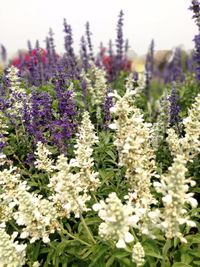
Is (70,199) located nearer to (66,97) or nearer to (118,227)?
(118,227)

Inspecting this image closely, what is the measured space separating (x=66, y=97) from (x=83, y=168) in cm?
211

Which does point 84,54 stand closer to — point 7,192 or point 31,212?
point 7,192

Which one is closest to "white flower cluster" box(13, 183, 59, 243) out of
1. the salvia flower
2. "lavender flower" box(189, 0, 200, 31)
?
the salvia flower

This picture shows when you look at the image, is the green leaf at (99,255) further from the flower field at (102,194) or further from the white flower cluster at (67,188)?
the white flower cluster at (67,188)

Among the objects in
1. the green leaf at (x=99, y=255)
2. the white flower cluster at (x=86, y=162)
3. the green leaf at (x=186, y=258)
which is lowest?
the green leaf at (x=186, y=258)

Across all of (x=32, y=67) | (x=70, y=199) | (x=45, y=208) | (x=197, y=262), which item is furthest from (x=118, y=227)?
(x=32, y=67)

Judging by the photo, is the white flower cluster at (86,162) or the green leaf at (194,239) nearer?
the white flower cluster at (86,162)

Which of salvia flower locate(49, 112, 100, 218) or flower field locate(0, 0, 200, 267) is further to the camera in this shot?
salvia flower locate(49, 112, 100, 218)

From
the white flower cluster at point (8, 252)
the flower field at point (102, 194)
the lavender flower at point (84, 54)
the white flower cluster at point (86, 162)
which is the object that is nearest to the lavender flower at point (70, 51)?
the lavender flower at point (84, 54)

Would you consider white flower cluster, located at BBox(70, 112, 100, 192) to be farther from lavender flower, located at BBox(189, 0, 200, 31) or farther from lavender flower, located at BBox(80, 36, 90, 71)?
lavender flower, located at BBox(80, 36, 90, 71)

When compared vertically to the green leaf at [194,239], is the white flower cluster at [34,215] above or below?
above

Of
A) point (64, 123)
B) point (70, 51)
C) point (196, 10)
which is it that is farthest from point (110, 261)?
point (70, 51)

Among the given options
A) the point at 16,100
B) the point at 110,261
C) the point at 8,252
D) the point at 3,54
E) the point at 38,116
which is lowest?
the point at 110,261

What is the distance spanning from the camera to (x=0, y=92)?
8.34 m
